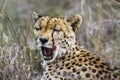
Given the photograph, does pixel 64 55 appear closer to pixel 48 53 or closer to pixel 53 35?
pixel 48 53

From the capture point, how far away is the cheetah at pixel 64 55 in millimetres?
6070

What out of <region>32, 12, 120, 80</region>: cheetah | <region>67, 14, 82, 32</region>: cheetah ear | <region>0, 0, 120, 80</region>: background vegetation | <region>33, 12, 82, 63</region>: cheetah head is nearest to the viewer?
<region>32, 12, 120, 80</region>: cheetah

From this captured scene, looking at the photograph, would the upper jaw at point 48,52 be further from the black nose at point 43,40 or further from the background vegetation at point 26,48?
the background vegetation at point 26,48

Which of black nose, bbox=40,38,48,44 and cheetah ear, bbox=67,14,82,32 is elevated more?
cheetah ear, bbox=67,14,82,32

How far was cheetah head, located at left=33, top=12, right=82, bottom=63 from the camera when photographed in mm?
6199

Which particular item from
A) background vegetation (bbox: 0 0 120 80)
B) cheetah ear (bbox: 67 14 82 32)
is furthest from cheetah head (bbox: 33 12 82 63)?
background vegetation (bbox: 0 0 120 80)

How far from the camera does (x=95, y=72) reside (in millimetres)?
6039

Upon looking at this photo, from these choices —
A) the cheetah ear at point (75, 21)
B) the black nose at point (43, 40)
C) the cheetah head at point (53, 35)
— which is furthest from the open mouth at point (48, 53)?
the cheetah ear at point (75, 21)

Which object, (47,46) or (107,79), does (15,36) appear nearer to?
(47,46)

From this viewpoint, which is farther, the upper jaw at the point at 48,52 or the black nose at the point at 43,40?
A: the upper jaw at the point at 48,52

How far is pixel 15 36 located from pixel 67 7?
5.76 m

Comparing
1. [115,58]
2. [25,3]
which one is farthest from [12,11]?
[115,58]

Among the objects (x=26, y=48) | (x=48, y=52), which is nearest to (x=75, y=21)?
(x=48, y=52)

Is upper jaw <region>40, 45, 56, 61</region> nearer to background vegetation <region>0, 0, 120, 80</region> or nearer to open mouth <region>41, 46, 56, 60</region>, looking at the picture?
open mouth <region>41, 46, 56, 60</region>
